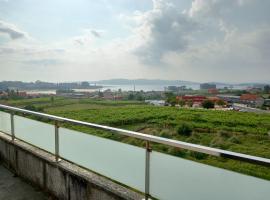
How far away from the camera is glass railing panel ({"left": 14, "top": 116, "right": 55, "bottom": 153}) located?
3561 mm

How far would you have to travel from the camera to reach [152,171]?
2.24m

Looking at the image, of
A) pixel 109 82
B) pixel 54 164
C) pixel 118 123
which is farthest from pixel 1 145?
pixel 109 82

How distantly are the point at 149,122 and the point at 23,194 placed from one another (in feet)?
150

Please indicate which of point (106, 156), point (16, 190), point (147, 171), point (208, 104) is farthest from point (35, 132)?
point (208, 104)

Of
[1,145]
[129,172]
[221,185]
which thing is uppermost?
[221,185]

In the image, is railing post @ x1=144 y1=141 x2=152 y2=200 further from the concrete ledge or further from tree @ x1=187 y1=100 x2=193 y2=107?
tree @ x1=187 y1=100 x2=193 y2=107

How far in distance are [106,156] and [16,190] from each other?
5.43 feet

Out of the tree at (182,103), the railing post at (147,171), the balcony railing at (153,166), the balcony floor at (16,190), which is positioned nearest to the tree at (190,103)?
the tree at (182,103)

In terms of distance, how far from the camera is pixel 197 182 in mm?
1914

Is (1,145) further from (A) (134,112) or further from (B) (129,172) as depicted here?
(A) (134,112)

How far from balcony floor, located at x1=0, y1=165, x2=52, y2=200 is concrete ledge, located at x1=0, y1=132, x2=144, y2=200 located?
80 mm

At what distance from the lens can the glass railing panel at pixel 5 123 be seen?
4586 mm

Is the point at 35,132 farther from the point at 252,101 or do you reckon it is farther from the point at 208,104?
the point at 252,101

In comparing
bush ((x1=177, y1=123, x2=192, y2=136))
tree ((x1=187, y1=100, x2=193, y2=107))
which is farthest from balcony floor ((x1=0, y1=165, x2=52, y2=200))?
tree ((x1=187, y1=100, x2=193, y2=107))
